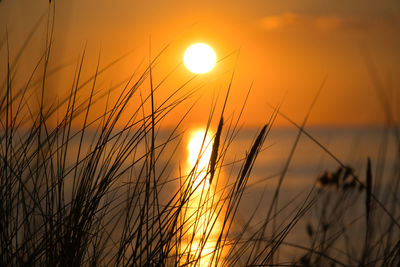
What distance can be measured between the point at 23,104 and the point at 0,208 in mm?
468

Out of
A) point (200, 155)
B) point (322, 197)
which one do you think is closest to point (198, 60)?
point (200, 155)

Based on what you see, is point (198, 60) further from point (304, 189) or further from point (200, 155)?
point (304, 189)

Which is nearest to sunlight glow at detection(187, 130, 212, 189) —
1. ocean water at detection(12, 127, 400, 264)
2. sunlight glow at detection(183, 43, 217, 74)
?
ocean water at detection(12, 127, 400, 264)

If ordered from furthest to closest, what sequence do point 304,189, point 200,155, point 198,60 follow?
point 304,189, point 198,60, point 200,155

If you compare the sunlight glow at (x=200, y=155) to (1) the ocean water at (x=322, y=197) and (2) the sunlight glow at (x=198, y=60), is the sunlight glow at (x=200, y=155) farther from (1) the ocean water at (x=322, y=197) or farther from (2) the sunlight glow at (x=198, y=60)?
(2) the sunlight glow at (x=198, y=60)

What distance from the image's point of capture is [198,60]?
1.66m

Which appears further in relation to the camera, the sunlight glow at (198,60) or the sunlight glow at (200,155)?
the sunlight glow at (198,60)

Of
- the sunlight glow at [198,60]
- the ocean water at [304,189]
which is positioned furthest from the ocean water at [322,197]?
the sunlight glow at [198,60]

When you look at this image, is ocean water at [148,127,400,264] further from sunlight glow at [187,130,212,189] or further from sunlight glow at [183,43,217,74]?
sunlight glow at [183,43,217,74]

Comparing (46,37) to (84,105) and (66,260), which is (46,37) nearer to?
(84,105)

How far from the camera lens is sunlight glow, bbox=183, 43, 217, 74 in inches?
61.5

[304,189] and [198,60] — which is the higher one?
[198,60]

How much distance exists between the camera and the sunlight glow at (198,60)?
156cm

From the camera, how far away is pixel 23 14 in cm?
157
